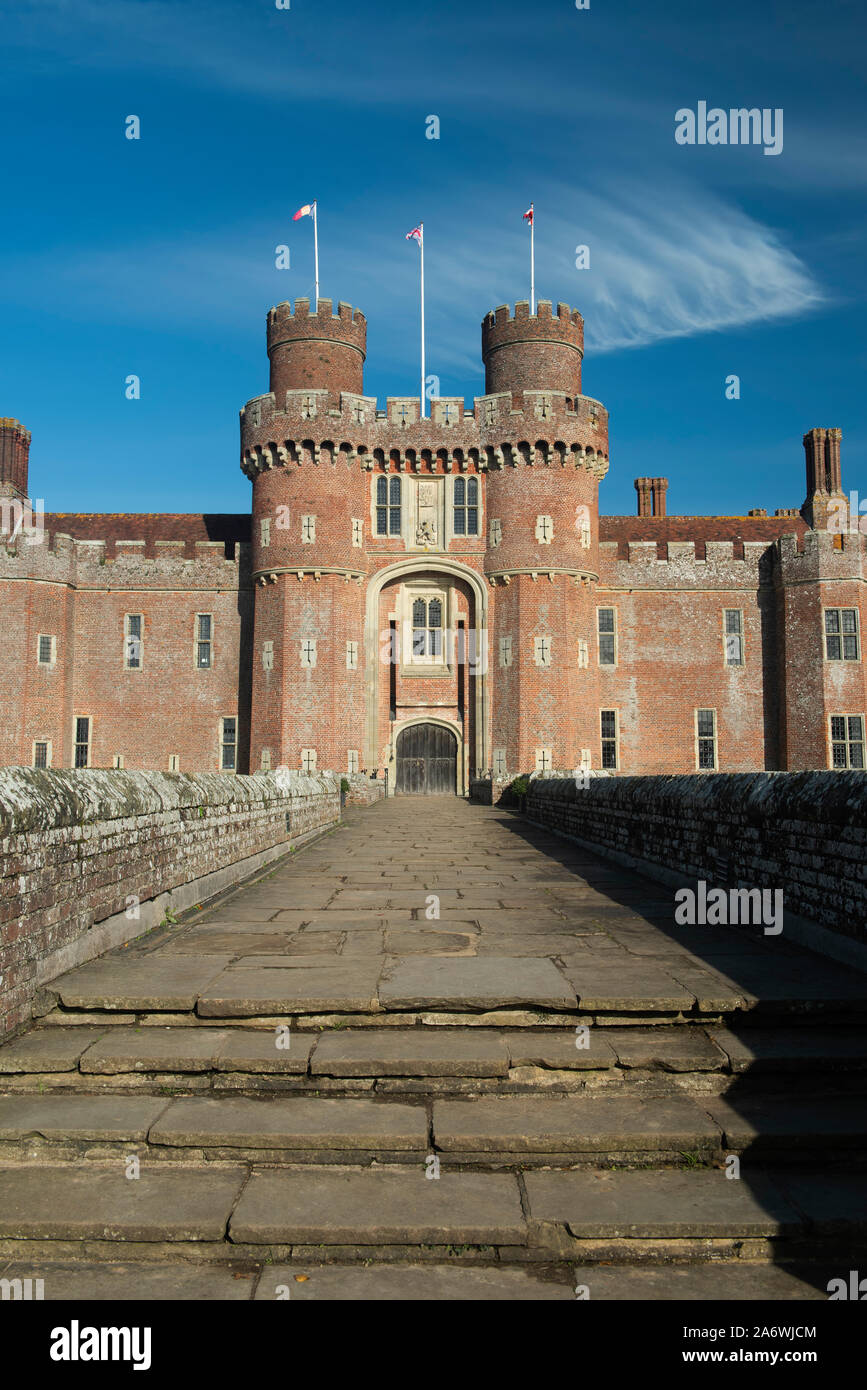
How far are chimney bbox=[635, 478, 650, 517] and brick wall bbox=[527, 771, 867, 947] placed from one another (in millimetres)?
30719

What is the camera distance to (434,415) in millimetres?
32281

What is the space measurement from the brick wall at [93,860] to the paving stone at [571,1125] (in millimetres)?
2226

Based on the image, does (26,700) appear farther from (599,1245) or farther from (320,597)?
(599,1245)

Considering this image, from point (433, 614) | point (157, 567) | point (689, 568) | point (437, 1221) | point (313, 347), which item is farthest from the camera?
point (157, 567)

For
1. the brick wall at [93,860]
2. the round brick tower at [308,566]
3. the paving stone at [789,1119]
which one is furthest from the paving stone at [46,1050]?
the round brick tower at [308,566]

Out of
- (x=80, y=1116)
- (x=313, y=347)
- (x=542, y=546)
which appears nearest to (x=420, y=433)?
(x=313, y=347)

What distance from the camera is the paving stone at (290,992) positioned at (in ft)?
16.1

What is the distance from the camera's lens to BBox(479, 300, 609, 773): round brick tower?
31.2m

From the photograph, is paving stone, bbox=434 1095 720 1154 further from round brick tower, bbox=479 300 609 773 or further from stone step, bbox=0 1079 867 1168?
round brick tower, bbox=479 300 609 773

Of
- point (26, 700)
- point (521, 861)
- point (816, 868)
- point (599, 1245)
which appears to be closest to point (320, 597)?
point (26, 700)

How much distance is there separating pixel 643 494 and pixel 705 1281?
3955 cm

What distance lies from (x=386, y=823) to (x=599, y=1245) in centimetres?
1736

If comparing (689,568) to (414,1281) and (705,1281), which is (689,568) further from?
(414,1281)

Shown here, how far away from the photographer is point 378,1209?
11.5 feet
